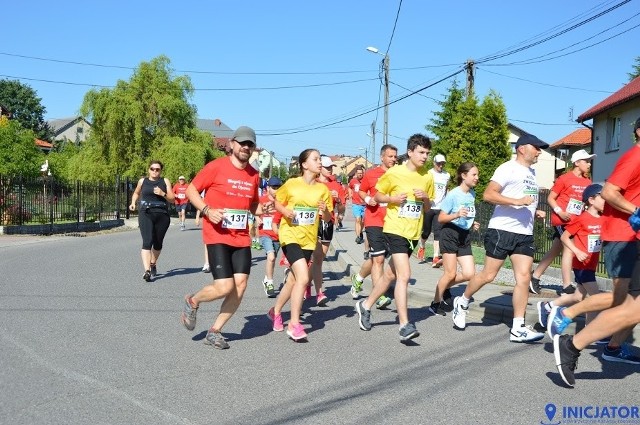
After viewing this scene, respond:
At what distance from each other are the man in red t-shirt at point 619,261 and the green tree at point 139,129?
36.5m

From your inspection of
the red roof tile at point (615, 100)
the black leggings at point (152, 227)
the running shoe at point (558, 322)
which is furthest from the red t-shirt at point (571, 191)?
the red roof tile at point (615, 100)

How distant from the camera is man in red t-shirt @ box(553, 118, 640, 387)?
4961 millimetres

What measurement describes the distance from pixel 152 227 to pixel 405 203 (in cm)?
532

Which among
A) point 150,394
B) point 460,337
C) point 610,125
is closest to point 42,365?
point 150,394

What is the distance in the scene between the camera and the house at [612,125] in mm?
28019

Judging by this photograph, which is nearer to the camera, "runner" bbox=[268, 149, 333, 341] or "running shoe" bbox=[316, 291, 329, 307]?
"runner" bbox=[268, 149, 333, 341]

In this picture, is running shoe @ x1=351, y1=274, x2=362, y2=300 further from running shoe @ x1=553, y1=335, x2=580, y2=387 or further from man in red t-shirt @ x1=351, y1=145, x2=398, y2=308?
running shoe @ x1=553, y1=335, x2=580, y2=387

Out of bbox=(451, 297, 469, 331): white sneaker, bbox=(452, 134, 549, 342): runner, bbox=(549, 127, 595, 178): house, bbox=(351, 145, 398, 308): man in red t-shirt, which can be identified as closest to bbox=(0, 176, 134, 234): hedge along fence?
bbox=(351, 145, 398, 308): man in red t-shirt

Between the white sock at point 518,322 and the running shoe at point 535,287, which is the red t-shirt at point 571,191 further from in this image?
the white sock at point 518,322

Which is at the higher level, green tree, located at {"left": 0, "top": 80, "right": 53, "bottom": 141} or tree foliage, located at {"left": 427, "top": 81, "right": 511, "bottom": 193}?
green tree, located at {"left": 0, "top": 80, "right": 53, "bottom": 141}

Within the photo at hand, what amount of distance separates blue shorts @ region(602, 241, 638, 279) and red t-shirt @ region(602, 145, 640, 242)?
0.05 m

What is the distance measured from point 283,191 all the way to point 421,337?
2.06 m

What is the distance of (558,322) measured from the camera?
578cm

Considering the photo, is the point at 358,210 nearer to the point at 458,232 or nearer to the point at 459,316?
the point at 458,232
